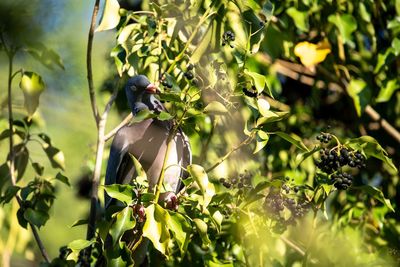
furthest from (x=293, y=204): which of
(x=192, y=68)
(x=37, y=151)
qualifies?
(x=37, y=151)

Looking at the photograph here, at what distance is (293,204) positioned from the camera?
8.14 ft

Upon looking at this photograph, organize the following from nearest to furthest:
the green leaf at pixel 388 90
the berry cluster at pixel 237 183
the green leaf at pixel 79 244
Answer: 1. the green leaf at pixel 79 244
2. the berry cluster at pixel 237 183
3. the green leaf at pixel 388 90

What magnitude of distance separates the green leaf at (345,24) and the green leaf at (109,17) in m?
1.37

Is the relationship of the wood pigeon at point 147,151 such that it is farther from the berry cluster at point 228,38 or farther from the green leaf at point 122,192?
the green leaf at point 122,192

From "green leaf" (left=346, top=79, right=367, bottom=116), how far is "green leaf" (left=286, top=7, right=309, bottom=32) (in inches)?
12.5

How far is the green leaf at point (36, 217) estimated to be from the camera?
2.50m

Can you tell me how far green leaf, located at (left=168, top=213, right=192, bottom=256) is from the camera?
6.84 ft

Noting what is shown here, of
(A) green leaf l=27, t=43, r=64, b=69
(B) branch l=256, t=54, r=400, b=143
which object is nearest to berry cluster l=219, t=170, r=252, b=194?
(A) green leaf l=27, t=43, r=64, b=69

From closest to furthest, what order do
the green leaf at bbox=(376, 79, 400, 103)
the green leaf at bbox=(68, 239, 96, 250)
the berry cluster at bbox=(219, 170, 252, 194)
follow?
the green leaf at bbox=(68, 239, 96, 250) < the berry cluster at bbox=(219, 170, 252, 194) < the green leaf at bbox=(376, 79, 400, 103)

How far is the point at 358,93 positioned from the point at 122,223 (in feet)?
5.72

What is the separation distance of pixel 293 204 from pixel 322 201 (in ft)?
0.57

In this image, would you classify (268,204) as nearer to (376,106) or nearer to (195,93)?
(195,93)

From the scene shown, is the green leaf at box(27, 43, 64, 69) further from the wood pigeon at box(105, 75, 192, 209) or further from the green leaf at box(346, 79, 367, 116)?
the green leaf at box(346, 79, 367, 116)

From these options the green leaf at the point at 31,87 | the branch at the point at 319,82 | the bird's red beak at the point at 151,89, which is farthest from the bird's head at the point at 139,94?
the branch at the point at 319,82
